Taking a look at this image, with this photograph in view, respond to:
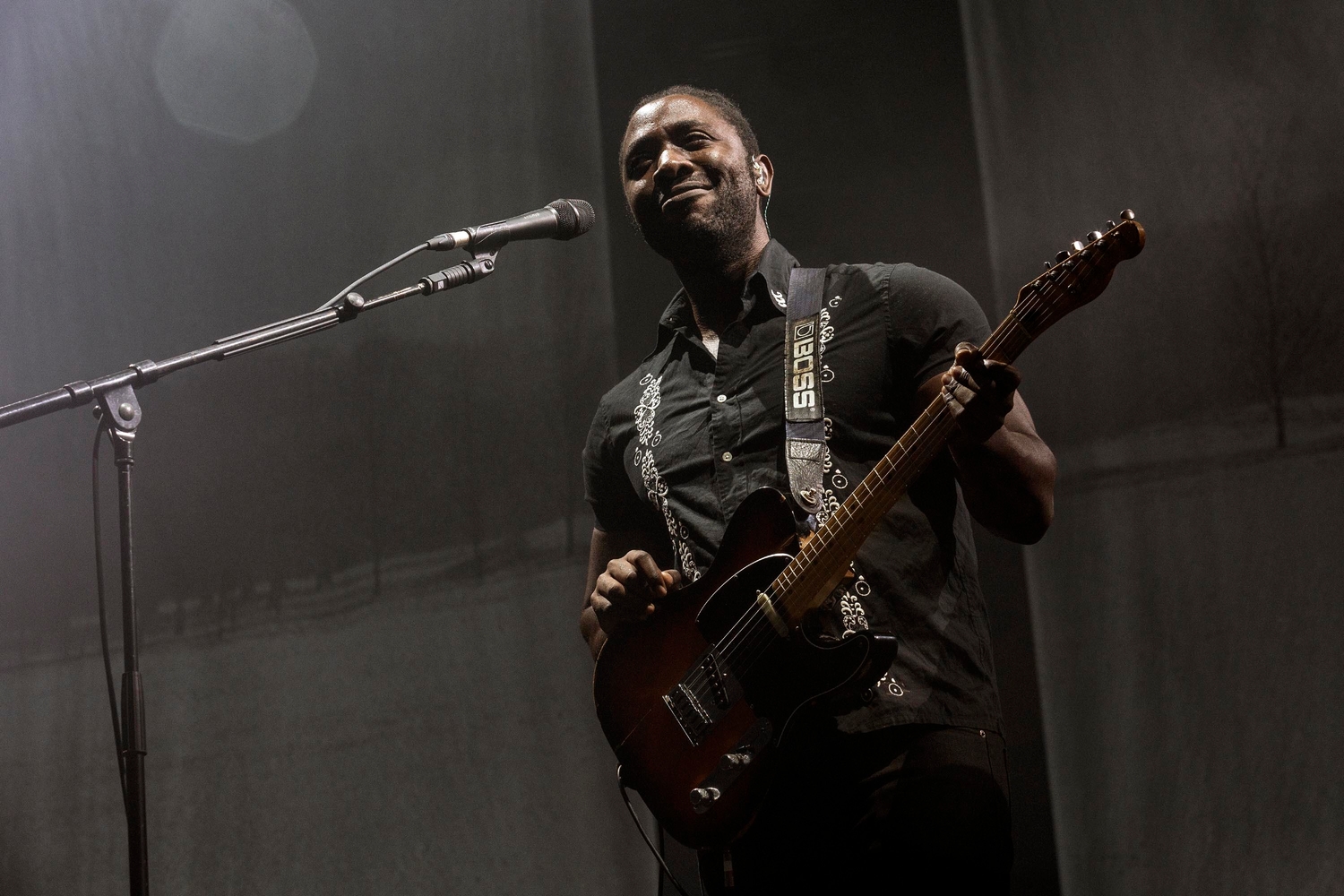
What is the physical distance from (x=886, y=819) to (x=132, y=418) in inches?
50.6

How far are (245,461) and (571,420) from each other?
1.00 metres

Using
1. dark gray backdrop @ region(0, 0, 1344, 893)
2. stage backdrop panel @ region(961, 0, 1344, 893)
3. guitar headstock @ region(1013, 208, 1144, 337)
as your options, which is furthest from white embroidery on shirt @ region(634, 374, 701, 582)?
stage backdrop panel @ region(961, 0, 1344, 893)

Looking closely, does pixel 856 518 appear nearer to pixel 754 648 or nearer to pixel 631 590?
pixel 754 648

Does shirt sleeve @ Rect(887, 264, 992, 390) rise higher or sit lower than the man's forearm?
higher

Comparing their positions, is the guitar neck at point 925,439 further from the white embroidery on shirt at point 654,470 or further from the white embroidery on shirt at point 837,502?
the white embroidery on shirt at point 654,470

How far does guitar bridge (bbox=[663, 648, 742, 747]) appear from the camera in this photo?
152cm

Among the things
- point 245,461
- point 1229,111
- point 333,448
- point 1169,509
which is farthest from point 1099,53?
point 245,461

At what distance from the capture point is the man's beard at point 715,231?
1.89 m

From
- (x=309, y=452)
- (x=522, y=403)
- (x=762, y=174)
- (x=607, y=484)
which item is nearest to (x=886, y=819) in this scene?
(x=607, y=484)

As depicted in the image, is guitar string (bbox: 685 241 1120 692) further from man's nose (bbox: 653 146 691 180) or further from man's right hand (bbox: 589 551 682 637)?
man's nose (bbox: 653 146 691 180)

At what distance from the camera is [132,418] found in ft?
5.38

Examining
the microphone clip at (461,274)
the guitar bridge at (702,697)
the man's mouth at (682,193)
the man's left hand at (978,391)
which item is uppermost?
the man's mouth at (682,193)

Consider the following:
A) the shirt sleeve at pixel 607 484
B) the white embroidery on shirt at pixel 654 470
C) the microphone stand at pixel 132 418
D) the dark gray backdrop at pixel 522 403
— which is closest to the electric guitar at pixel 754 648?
the white embroidery on shirt at pixel 654 470

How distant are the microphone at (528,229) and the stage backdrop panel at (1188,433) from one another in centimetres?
100
